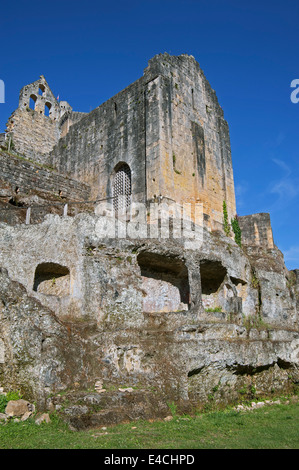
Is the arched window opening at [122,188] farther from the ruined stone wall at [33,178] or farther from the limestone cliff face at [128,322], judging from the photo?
the limestone cliff face at [128,322]

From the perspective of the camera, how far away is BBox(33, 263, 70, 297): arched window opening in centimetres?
1230

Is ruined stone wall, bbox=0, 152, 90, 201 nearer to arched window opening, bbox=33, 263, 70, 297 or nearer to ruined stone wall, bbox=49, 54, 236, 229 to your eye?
ruined stone wall, bbox=49, 54, 236, 229

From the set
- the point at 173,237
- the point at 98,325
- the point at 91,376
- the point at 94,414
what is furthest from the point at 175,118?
the point at 94,414

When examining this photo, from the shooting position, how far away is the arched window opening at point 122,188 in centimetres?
1883

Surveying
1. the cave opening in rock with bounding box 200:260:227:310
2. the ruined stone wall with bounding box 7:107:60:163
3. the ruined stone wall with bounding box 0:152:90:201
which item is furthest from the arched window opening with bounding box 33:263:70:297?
the ruined stone wall with bounding box 7:107:60:163

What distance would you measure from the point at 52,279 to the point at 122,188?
777 centimetres

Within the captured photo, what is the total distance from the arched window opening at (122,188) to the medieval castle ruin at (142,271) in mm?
68

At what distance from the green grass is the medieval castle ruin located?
1.81 ft

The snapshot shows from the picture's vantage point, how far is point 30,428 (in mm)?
7629

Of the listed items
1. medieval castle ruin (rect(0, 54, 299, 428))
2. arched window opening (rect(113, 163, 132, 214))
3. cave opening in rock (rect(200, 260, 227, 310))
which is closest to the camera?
medieval castle ruin (rect(0, 54, 299, 428))

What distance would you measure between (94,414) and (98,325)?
10.1 feet

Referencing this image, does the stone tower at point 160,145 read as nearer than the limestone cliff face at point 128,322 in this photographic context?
No

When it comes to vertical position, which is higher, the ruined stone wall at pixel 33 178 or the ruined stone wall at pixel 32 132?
the ruined stone wall at pixel 32 132

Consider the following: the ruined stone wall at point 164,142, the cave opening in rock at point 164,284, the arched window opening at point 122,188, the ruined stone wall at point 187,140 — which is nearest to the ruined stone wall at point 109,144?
the ruined stone wall at point 164,142
